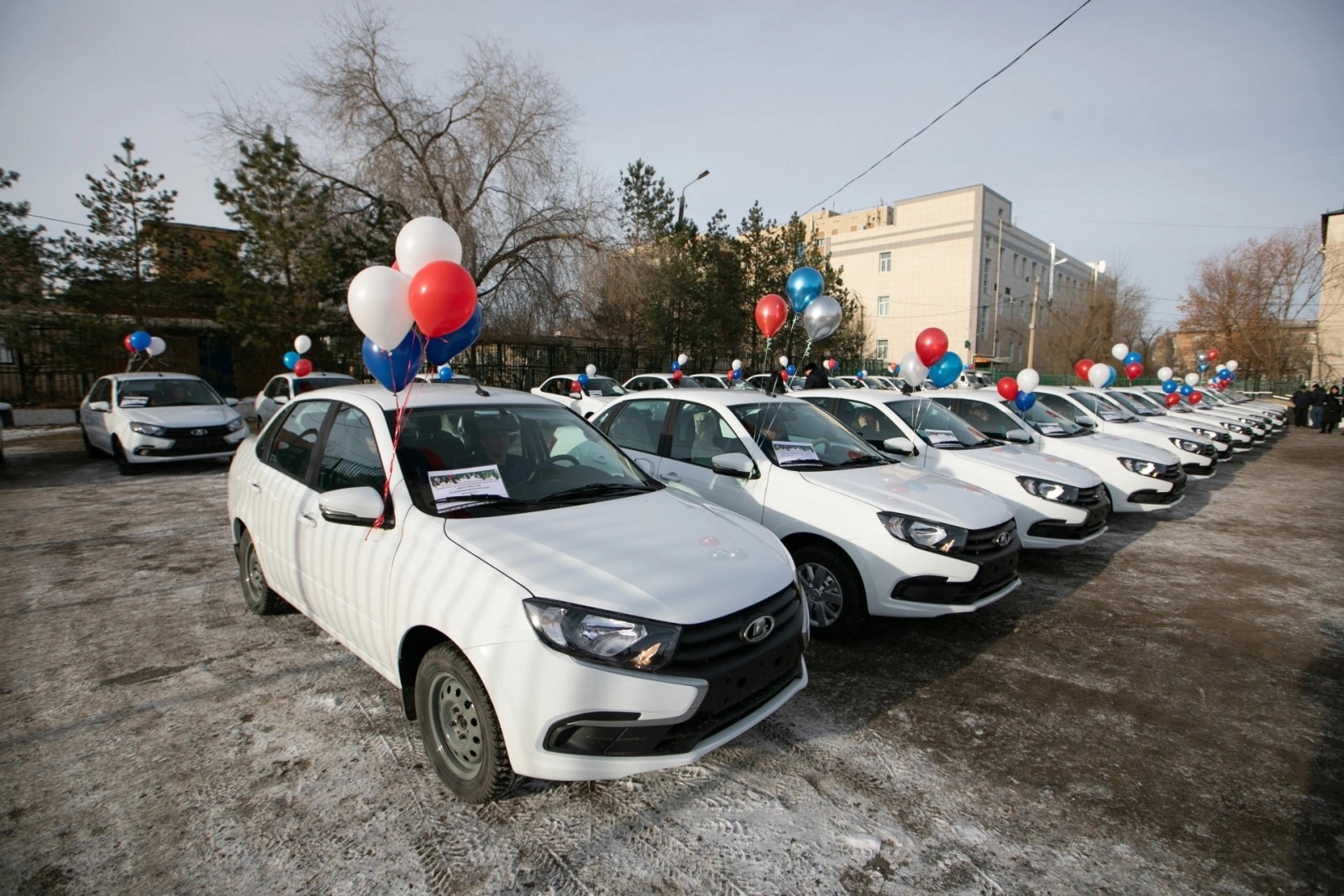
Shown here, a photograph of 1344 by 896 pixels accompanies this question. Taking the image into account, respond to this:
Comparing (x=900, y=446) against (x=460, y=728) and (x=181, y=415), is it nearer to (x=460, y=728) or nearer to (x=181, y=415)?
(x=460, y=728)

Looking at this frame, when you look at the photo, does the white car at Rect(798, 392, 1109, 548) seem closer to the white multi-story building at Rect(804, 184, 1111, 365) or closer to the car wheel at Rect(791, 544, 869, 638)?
the car wheel at Rect(791, 544, 869, 638)

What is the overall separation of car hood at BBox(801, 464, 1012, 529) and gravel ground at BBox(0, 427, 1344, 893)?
897mm

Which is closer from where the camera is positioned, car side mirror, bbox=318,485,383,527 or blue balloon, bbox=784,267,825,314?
car side mirror, bbox=318,485,383,527

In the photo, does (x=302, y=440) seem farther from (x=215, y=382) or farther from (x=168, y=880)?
(x=215, y=382)

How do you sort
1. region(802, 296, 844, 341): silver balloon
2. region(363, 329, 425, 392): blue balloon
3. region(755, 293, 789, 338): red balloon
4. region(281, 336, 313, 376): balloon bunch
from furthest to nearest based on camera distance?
region(281, 336, 313, 376): balloon bunch → region(755, 293, 789, 338): red balloon → region(802, 296, 844, 341): silver balloon → region(363, 329, 425, 392): blue balloon

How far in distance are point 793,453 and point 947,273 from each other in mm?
50009

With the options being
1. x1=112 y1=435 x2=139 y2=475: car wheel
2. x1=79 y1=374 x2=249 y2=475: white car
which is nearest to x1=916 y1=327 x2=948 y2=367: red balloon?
x1=79 y1=374 x2=249 y2=475: white car

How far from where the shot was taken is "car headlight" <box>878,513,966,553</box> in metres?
3.95

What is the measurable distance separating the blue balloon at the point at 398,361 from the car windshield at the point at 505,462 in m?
0.48

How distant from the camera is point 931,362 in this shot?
7.75m

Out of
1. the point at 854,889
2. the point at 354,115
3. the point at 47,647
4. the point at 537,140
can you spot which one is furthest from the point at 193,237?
the point at 854,889

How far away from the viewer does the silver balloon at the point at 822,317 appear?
277 inches

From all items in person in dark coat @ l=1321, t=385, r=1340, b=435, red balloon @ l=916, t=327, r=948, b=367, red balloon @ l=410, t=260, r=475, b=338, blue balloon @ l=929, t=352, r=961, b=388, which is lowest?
person in dark coat @ l=1321, t=385, r=1340, b=435

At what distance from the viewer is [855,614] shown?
13.3 feet
